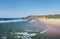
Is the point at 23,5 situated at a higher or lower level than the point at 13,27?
higher

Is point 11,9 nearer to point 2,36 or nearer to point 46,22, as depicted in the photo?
point 2,36

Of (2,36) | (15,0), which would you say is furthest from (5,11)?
(2,36)

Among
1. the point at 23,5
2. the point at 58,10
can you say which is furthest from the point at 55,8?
the point at 23,5

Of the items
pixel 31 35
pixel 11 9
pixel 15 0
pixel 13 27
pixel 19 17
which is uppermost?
pixel 15 0

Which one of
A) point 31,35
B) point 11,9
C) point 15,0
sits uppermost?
point 15,0

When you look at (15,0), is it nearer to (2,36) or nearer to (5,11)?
(5,11)

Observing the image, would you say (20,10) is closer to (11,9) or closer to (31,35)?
(11,9)

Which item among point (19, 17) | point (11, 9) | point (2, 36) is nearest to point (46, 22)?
point (19, 17)

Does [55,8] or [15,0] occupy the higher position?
[15,0]
